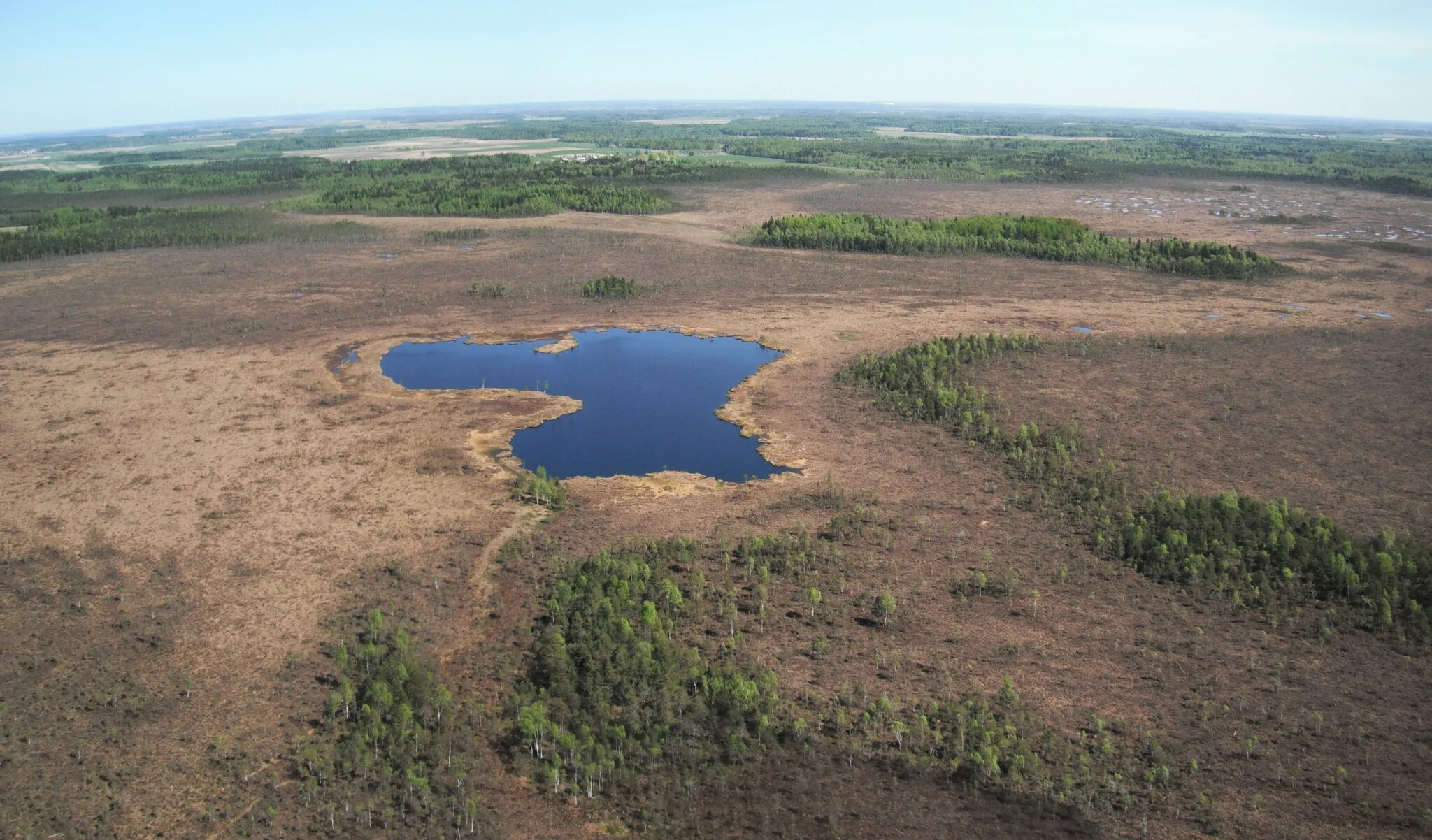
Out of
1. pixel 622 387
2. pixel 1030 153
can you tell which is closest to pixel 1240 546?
pixel 622 387

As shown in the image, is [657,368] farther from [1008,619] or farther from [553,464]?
[1008,619]

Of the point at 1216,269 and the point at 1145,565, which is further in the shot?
the point at 1216,269

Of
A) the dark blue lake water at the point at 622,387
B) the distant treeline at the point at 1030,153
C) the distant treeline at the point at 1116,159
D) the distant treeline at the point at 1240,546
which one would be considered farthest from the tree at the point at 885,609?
the distant treeline at the point at 1116,159

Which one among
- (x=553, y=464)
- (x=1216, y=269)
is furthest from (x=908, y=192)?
(x=553, y=464)

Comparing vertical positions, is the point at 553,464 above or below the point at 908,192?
below

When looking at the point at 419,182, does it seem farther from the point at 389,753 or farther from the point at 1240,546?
the point at 1240,546

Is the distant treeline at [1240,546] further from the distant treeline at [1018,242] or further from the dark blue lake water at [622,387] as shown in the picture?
the distant treeline at [1018,242]
